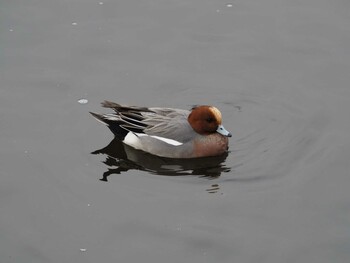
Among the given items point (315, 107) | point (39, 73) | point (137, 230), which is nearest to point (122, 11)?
point (39, 73)

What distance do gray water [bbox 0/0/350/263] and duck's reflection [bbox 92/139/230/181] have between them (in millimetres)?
33

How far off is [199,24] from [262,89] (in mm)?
1779

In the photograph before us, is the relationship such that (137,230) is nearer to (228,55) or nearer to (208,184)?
(208,184)

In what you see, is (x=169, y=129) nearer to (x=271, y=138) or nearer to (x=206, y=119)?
(x=206, y=119)

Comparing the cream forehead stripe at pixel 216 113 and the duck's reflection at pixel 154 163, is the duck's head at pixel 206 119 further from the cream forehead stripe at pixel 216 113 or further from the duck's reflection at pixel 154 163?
the duck's reflection at pixel 154 163

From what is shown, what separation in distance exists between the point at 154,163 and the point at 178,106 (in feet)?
3.88

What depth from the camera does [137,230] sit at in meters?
8.64

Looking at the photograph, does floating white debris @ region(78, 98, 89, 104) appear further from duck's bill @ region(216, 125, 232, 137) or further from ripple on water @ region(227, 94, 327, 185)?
ripple on water @ region(227, 94, 327, 185)

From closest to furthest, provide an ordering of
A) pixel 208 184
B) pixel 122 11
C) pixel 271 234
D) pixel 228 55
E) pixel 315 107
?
1. pixel 271 234
2. pixel 208 184
3. pixel 315 107
4. pixel 228 55
5. pixel 122 11

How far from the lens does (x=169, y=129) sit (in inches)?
411

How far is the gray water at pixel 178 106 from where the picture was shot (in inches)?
336

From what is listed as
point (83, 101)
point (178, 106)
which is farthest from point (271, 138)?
point (83, 101)

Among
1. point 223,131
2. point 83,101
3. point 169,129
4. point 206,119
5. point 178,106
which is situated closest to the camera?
point 223,131

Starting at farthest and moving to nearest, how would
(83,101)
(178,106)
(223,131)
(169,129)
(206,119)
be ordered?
(178,106) → (83,101) → (169,129) → (206,119) → (223,131)
